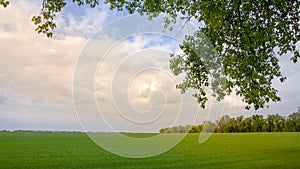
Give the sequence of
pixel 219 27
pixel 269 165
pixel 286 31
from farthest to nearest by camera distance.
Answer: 1. pixel 269 165
2. pixel 286 31
3. pixel 219 27

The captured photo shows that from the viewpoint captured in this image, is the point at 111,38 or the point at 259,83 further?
the point at 259,83

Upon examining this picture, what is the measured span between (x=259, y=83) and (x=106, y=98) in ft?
17.2

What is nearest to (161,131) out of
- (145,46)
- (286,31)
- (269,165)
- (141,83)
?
(141,83)

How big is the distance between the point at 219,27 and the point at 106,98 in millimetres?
4339

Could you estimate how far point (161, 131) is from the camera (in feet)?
34.5

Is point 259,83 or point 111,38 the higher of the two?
point 111,38

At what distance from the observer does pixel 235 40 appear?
12.1 metres

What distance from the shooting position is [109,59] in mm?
10414

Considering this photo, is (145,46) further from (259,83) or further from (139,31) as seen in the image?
(259,83)

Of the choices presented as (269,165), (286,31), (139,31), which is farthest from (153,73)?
(269,165)

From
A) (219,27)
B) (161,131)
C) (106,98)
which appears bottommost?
(161,131)

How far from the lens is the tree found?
11.7 metres

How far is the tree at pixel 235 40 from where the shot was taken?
11.7 metres

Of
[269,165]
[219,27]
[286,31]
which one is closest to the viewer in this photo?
[219,27]
